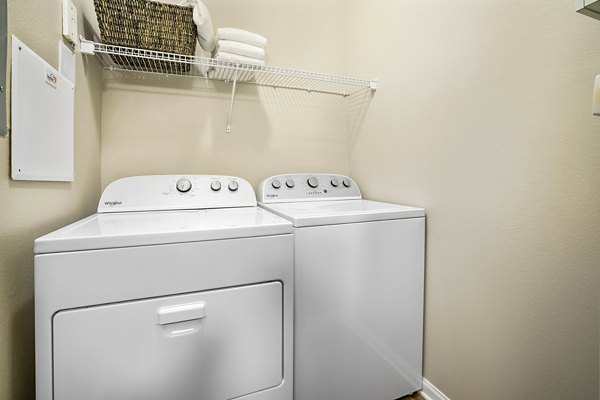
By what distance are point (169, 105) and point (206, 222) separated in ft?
3.02

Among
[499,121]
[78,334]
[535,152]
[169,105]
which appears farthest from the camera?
[169,105]

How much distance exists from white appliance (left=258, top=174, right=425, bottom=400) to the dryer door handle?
35 cm

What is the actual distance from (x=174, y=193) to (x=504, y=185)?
1405 millimetres

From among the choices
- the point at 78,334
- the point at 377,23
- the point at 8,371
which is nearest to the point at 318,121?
the point at 377,23

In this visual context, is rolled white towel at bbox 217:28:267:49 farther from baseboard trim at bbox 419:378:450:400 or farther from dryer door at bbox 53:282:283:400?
baseboard trim at bbox 419:378:450:400

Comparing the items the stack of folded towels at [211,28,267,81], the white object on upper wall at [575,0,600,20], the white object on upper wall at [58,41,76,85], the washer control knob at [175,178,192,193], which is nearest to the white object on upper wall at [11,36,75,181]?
the white object on upper wall at [58,41,76,85]

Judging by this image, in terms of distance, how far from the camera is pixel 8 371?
79 centimetres

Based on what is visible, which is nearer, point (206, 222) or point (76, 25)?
point (206, 222)

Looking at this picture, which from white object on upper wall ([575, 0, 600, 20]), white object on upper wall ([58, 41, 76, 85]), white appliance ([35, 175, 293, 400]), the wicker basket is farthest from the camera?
A: the wicker basket

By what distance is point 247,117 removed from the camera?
70.4 inches

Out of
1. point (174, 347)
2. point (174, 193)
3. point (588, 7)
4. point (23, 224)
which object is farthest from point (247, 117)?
point (588, 7)

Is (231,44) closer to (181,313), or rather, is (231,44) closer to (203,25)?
(203,25)

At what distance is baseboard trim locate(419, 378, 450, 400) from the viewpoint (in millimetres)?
1277

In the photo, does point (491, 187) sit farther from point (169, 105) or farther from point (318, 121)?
point (169, 105)
